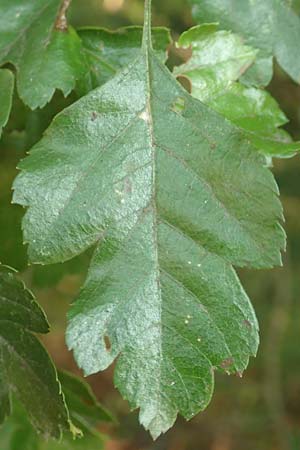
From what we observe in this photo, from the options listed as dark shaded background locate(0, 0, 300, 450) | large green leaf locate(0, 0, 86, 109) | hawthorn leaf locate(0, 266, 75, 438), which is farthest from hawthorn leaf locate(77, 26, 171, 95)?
dark shaded background locate(0, 0, 300, 450)

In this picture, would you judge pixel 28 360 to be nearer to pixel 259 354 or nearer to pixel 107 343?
pixel 107 343

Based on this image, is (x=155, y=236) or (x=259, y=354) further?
(x=259, y=354)

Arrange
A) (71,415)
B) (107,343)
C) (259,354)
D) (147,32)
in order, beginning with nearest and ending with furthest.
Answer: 1. (107,343)
2. (147,32)
3. (71,415)
4. (259,354)

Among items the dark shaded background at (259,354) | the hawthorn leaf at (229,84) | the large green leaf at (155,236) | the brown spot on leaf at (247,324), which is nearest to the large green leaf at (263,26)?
the hawthorn leaf at (229,84)

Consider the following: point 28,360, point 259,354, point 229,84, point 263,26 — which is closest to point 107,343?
A: point 28,360

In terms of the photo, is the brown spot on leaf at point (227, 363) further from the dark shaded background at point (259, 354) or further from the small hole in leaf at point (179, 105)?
the dark shaded background at point (259, 354)

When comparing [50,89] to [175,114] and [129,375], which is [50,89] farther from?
[129,375]
